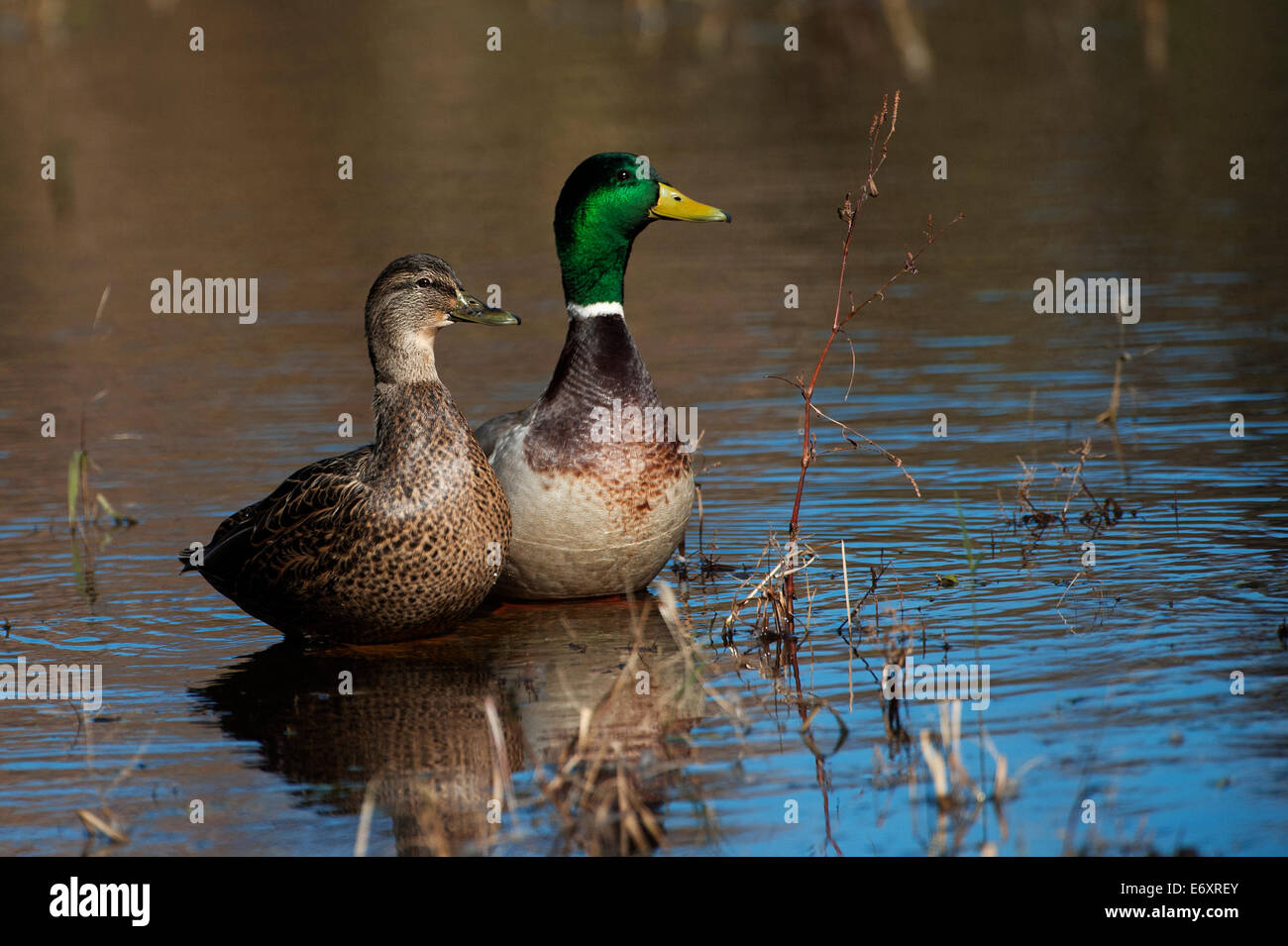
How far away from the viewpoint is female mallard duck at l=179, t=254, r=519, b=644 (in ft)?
23.1

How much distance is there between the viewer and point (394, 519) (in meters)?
7.00

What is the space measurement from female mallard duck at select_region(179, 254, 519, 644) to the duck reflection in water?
243 millimetres

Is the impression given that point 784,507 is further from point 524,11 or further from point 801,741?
point 524,11

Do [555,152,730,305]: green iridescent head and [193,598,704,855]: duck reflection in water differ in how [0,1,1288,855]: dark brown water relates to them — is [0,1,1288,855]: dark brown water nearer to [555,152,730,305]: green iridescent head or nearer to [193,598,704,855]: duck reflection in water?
[193,598,704,855]: duck reflection in water

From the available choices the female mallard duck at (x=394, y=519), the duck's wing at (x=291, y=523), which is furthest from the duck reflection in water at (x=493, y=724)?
the duck's wing at (x=291, y=523)

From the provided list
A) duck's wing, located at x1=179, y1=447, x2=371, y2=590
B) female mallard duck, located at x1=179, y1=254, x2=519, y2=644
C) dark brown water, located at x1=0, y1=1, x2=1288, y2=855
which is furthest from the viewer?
duck's wing, located at x1=179, y1=447, x2=371, y2=590

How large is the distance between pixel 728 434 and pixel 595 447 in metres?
2.98

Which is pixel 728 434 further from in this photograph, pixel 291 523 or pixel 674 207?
pixel 291 523

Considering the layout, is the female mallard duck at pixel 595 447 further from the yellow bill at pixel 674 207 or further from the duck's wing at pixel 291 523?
the duck's wing at pixel 291 523

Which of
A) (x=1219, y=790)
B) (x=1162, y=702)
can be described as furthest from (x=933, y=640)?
(x=1219, y=790)

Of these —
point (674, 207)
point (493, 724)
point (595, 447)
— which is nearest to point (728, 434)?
point (674, 207)

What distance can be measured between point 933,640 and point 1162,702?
3.36 ft

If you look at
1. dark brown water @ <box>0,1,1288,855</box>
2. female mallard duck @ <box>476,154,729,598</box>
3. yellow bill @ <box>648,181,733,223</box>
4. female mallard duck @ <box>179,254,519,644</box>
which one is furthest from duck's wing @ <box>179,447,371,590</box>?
yellow bill @ <box>648,181,733,223</box>

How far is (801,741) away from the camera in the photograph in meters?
6.01
